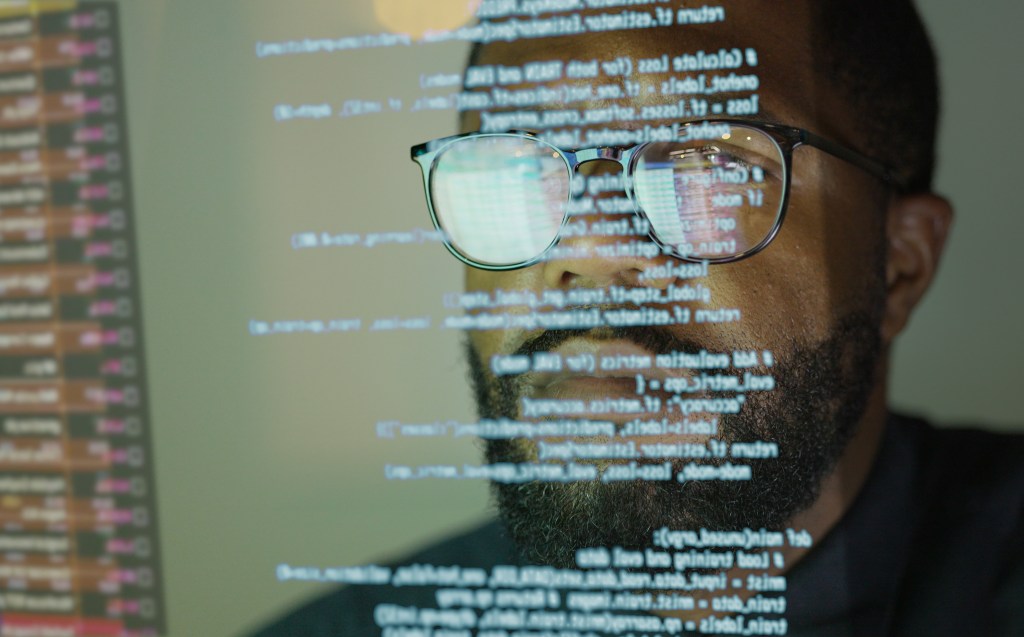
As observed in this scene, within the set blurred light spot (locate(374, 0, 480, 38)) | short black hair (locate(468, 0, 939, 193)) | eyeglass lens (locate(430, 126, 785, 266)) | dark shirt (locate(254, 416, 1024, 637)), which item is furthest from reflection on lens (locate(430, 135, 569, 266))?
dark shirt (locate(254, 416, 1024, 637))

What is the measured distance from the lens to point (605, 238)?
2.18ft

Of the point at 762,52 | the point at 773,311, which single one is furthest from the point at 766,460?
the point at 762,52

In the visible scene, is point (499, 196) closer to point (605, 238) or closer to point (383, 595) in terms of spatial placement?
point (605, 238)

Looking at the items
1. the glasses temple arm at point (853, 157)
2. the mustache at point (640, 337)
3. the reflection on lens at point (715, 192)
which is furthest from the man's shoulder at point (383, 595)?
the glasses temple arm at point (853, 157)

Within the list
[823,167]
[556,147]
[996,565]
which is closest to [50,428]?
[556,147]

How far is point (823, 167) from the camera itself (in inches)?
26.1

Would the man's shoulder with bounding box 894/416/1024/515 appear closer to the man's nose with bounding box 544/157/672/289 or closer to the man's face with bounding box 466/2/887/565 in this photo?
the man's face with bounding box 466/2/887/565

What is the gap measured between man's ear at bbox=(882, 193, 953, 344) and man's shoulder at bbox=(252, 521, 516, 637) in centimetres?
39

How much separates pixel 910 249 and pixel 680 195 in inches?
8.0

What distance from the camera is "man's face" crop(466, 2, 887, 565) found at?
0.66 m

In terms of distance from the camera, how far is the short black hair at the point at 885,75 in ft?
2.18

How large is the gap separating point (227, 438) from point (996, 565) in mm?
689

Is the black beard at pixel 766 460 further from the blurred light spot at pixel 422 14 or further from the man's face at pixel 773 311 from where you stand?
the blurred light spot at pixel 422 14

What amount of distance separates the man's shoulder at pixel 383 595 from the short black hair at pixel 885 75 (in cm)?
47
